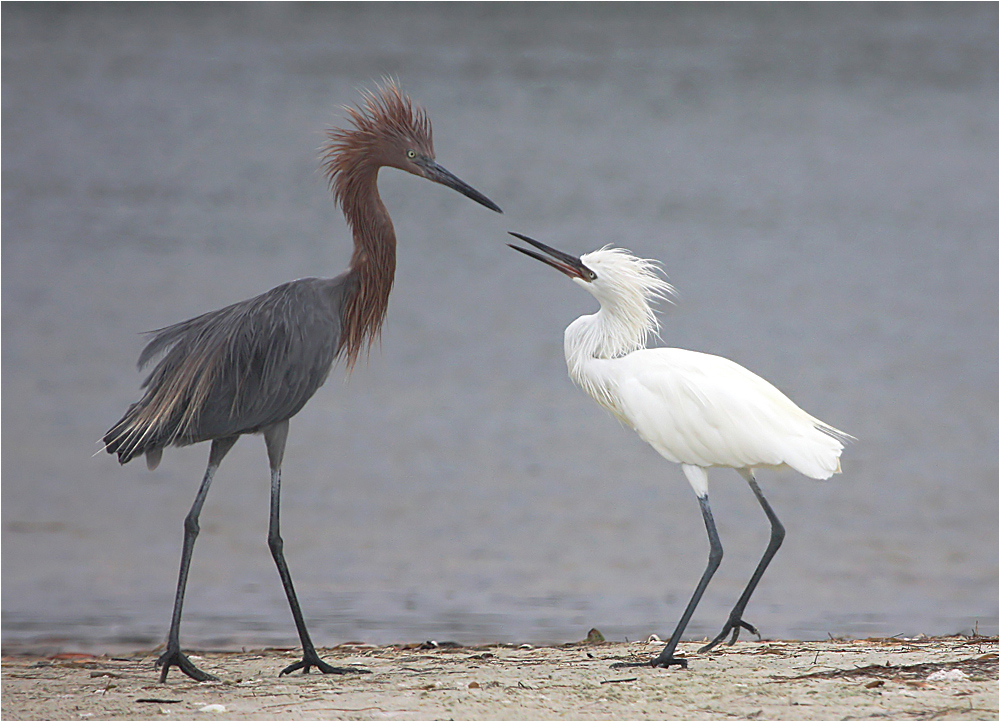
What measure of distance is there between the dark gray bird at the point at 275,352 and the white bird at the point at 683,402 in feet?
2.30

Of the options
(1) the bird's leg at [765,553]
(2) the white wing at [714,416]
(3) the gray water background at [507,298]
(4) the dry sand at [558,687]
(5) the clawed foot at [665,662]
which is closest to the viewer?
(4) the dry sand at [558,687]

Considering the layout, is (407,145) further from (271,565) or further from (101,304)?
(101,304)

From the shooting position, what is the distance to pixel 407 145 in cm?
562

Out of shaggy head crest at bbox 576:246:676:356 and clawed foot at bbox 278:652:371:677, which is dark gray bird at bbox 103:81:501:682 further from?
shaggy head crest at bbox 576:246:676:356

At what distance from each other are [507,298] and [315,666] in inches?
452

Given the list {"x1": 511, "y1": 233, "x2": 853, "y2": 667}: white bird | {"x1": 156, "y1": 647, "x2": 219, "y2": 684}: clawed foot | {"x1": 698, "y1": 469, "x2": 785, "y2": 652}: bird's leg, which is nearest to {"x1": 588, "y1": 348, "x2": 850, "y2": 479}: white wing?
{"x1": 511, "y1": 233, "x2": 853, "y2": 667}: white bird

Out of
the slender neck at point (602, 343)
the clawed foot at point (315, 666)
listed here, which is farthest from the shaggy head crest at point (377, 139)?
the clawed foot at point (315, 666)

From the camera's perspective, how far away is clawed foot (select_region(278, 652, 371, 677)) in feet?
16.9

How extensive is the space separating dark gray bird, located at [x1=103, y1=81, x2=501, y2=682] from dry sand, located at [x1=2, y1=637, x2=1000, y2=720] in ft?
1.01

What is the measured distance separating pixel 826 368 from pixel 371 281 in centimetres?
Result: 941

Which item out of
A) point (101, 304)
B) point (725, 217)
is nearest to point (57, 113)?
point (101, 304)

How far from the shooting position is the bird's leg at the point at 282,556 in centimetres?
518

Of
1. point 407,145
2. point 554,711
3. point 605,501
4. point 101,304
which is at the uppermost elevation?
point 101,304

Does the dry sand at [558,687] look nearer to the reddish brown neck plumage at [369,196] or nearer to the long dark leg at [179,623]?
the long dark leg at [179,623]
